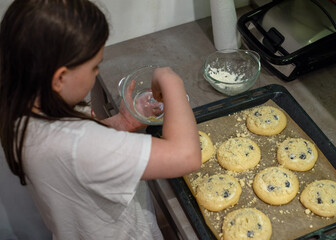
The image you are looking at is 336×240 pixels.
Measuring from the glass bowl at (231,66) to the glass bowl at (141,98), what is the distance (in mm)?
209

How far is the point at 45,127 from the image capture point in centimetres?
77

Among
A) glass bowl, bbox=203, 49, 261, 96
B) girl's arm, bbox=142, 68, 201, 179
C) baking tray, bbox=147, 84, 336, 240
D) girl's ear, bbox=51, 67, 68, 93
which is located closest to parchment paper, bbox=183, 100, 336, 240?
baking tray, bbox=147, 84, 336, 240

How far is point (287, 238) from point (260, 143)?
0.32m

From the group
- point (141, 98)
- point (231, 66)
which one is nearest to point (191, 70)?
point (231, 66)

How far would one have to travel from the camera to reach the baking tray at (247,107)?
0.99 metres

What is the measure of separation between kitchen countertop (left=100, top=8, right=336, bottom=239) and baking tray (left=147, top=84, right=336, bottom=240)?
0.04 metres

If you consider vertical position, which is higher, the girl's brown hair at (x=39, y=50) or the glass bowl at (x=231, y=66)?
the girl's brown hair at (x=39, y=50)

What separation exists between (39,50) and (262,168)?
2.40ft

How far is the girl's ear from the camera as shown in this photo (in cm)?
72

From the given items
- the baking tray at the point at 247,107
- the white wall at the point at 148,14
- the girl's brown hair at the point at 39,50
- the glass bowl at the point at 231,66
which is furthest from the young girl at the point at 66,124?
the white wall at the point at 148,14

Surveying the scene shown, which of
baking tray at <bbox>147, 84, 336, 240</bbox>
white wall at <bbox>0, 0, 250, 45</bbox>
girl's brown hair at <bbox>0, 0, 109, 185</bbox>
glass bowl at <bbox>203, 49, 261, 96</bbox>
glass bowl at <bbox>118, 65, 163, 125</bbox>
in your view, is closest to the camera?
girl's brown hair at <bbox>0, 0, 109, 185</bbox>

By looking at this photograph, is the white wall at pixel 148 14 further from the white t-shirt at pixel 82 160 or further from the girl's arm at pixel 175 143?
the white t-shirt at pixel 82 160

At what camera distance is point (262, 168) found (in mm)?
1145

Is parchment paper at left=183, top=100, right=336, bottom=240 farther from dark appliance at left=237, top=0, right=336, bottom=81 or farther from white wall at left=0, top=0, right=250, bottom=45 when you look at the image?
white wall at left=0, top=0, right=250, bottom=45
